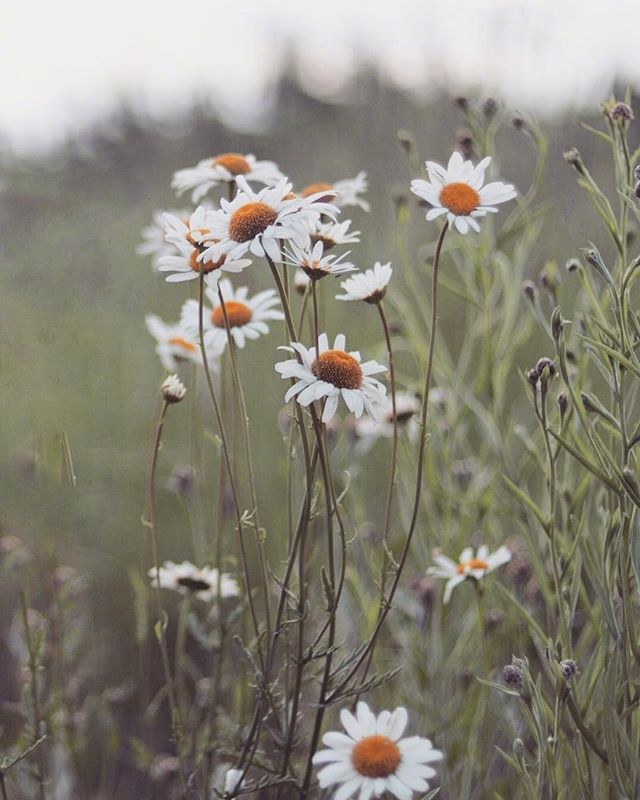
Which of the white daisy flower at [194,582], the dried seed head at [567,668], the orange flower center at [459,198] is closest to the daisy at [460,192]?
the orange flower center at [459,198]

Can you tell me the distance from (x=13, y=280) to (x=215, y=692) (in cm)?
198

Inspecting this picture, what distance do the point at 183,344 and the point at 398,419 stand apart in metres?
0.28

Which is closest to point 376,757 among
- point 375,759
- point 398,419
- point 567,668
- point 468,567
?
point 375,759

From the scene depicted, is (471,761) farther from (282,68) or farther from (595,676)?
(282,68)

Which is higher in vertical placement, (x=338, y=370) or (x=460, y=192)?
(x=460, y=192)

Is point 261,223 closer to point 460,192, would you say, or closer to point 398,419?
point 460,192

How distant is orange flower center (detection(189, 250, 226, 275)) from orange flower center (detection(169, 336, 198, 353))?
0.26 m

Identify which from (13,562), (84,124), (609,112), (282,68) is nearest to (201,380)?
(13,562)

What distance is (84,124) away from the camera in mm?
3410

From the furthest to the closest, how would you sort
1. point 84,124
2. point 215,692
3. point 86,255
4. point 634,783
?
point 84,124
point 86,255
point 215,692
point 634,783

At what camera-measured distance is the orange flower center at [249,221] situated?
72 cm

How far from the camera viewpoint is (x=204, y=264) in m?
0.76

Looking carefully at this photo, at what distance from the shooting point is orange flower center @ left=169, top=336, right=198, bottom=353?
41.9 inches

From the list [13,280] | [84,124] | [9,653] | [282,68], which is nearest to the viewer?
[9,653]
